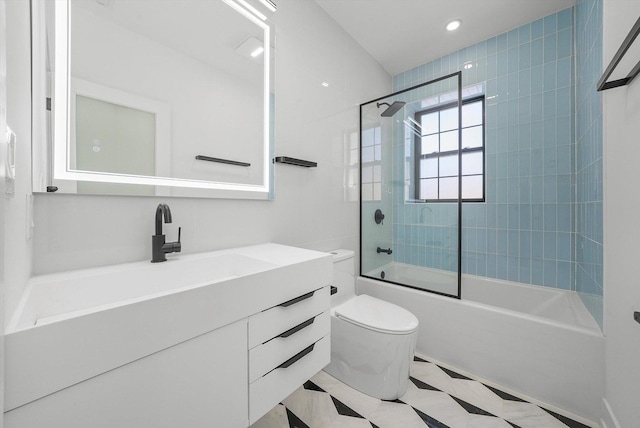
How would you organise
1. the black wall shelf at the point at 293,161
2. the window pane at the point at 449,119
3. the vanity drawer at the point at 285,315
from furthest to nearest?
the window pane at the point at 449,119 < the black wall shelf at the point at 293,161 < the vanity drawer at the point at 285,315

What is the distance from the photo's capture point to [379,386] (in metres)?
1.50

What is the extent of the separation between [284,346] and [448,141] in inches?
74.4

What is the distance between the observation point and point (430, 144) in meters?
2.13

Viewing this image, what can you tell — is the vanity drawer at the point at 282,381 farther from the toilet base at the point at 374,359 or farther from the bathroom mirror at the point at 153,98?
the bathroom mirror at the point at 153,98

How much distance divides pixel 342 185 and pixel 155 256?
4.91ft

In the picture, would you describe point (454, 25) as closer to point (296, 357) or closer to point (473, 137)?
point (473, 137)

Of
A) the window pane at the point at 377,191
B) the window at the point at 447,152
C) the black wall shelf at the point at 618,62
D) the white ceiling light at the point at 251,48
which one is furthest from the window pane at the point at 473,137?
the white ceiling light at the point at 251,48

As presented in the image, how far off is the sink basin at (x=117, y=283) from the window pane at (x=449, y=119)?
177 centimetres

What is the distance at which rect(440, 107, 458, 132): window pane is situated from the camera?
1945 mm

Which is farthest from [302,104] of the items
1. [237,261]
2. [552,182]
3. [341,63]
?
[552,182]

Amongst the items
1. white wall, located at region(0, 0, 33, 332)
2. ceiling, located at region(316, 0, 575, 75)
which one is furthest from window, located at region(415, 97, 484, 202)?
white wall, located at region(0, 0, 33, 332)

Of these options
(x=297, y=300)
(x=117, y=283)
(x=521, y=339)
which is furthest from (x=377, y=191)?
(x=117, y=283)

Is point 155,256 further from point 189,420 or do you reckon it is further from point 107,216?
point 189,420

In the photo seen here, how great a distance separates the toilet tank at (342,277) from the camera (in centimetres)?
179
